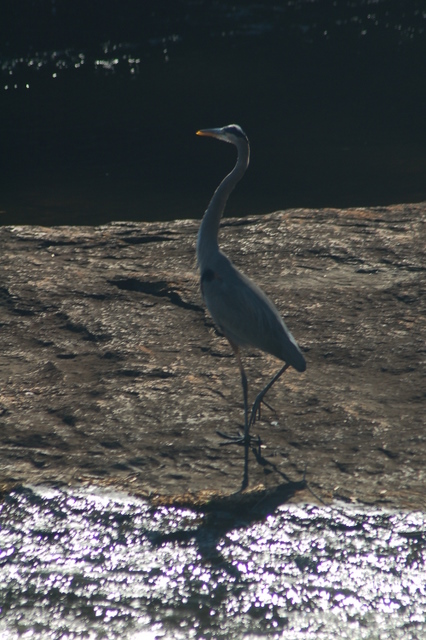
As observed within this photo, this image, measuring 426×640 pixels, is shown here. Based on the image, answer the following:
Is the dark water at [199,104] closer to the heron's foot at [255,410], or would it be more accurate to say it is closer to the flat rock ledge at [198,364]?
the flat rock ledge at [198,364]

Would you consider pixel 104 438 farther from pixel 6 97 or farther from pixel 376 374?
pixel 6 97

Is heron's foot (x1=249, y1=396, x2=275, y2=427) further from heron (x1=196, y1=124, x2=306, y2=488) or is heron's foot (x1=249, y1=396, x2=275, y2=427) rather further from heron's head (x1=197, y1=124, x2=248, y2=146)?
heron's head (x1=197, y1=124, x2=248, y2=146)

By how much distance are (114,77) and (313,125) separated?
208 inches

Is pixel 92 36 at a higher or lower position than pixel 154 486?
higher

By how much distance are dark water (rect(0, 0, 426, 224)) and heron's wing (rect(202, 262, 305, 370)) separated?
219 inches

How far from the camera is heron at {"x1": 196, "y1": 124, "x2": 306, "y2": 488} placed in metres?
4.18

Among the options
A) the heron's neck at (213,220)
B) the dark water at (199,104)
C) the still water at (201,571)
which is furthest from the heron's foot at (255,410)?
the dark water at (199,104)

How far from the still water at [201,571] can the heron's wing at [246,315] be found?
3.01ft

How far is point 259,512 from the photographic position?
3.56 metres

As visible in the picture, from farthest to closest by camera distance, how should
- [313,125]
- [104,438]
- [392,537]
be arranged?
[313,125]
[104,438]
[392,537]

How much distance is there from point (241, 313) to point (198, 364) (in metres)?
0.68

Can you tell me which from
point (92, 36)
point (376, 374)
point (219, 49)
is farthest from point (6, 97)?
point (376, 374)

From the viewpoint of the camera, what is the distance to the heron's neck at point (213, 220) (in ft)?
16.0

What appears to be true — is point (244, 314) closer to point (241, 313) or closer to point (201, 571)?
point (241, 313)
